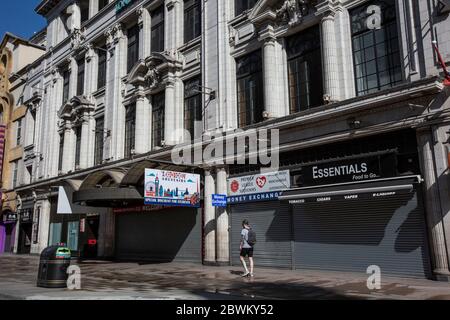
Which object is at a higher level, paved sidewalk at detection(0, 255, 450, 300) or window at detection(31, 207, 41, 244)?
window at detection(31, 207, 41, 244)

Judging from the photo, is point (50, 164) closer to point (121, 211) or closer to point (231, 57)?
point (121, 211)

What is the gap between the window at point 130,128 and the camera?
26.0m

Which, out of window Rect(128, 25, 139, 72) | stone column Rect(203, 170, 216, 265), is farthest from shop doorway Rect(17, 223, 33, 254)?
stone column Rect(203, 170, 216, 265)

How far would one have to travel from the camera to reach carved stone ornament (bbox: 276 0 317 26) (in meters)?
17.3

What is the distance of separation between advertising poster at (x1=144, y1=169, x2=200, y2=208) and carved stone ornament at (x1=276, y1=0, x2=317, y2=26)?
25.2ft

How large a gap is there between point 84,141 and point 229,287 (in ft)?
67.8

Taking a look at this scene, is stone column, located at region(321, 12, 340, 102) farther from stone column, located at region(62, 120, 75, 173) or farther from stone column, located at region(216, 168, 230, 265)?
stone column, located at region(62, 120, 75, 173)

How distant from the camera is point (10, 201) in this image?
3931 centimetres

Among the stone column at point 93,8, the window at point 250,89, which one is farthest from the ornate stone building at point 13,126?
the window at point 250,89

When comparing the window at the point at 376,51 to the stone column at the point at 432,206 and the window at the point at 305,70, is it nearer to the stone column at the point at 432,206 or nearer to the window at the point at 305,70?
the window at the point at 305,70

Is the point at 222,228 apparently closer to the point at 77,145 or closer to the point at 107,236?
the point at 107,236

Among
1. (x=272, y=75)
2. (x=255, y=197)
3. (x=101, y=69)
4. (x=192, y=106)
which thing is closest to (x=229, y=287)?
(x=255, y=197)

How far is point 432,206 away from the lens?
496 inches

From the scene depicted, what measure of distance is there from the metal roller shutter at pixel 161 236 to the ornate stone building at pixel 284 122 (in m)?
0.09
